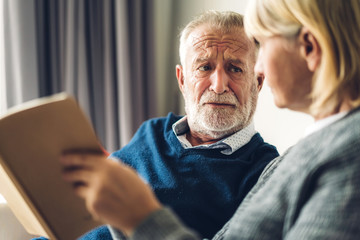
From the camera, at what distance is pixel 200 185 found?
1.25 metres

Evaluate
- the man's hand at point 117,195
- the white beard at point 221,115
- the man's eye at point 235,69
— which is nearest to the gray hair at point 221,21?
the man's eye at point 235,69

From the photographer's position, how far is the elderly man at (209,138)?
4.04 feet

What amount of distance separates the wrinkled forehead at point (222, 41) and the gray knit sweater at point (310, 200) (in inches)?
27.7

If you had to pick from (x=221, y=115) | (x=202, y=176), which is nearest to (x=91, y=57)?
(x=221, y=115)

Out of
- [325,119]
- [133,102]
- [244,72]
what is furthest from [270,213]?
[133,102]

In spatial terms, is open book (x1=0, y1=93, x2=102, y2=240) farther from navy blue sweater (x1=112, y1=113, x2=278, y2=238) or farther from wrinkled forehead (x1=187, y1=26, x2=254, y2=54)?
wrinkled forehead (x1=187, y1=26, x2=254, y2=54)

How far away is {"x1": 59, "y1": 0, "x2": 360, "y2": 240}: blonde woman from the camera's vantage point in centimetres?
63

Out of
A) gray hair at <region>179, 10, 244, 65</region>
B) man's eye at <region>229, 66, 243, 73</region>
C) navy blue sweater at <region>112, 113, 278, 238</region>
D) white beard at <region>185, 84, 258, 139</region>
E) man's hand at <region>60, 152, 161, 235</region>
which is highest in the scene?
gray hair at <region>179, 10, 244, 65</region>

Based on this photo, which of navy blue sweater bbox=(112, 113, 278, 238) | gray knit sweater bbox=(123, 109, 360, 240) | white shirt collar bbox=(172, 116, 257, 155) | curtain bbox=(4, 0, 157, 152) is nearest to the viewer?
gray knit sweater bbox=(123, 109, 360, 240)

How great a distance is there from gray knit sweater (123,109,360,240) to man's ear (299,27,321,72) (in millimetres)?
123

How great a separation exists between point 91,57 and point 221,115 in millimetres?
1343

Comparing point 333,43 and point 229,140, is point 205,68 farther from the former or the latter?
point 333,43

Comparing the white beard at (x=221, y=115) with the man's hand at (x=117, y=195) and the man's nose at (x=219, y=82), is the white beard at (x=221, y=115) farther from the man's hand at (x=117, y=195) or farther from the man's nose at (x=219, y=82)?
the man's hand at (x=117, y=195)

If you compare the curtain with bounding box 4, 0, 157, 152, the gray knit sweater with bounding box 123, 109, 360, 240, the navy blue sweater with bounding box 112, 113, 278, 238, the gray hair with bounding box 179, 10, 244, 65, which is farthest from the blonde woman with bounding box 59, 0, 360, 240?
the curtain with bounding box 4, 0, 157, 152
